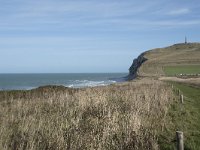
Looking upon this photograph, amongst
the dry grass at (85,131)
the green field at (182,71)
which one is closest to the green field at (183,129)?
the dry grass at (85,131)

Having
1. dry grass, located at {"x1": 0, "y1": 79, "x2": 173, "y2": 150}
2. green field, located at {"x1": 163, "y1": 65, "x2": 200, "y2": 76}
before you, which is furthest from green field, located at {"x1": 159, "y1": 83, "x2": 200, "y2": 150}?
green field, located at {"x1": 163, "y1": 65, "x2": 200, "y2": 76}

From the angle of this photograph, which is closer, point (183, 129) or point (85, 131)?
point (85, 131)

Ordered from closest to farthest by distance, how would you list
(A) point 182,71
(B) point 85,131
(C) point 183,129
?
(B) point 85,131 → (C) point 183,129 → (A) point 182,71

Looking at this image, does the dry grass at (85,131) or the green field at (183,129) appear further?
the green field at (183,129)

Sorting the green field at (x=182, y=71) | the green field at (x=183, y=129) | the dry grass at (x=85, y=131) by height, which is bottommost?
the green field at (x=183, y=129)

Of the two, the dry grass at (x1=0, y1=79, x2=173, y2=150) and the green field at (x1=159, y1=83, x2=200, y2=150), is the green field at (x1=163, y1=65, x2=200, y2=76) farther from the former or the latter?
the dry grass at (x1=0, y1=79, x2=173, y2=150)

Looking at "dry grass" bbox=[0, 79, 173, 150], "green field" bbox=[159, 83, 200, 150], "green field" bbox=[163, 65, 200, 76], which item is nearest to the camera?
"dry grass" bbox=[0, 79, 173, 150]

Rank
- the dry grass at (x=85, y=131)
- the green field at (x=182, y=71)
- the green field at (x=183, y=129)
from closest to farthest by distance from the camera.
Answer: the dry grass at (x=85, y=131), the green field at (x=183, y=129), the green field at (x=182, y=71)

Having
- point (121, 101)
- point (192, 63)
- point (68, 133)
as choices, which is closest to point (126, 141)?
point (68, 133)

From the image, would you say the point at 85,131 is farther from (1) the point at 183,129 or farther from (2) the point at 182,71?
(2) the point at 182,71

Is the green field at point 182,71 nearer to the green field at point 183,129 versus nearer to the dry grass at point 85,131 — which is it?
the green field at point 183,129

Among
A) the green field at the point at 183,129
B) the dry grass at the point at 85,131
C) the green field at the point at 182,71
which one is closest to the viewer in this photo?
the dry grass at the point at 85,131

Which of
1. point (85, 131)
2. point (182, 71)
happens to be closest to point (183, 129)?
point (85, 131)

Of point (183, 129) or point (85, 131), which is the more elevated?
point (85, 131)
